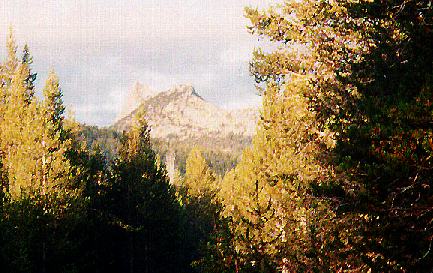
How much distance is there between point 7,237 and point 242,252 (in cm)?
1052

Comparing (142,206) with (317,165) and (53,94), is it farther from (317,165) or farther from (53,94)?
(317,165)

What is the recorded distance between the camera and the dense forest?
20.0 feet

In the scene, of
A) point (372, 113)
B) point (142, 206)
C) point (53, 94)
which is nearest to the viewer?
point (372, 113)

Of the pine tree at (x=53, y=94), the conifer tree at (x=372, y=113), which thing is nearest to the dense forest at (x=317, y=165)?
the conifer tree at (x=372, y=113)

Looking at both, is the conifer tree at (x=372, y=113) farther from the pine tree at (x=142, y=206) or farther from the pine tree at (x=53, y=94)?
the pine tree at (x=53, y=94)

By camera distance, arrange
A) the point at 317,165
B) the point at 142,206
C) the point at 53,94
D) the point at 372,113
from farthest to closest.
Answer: the point at 53,94
the point at 142,206
the point at 317,165
the point at 372,113

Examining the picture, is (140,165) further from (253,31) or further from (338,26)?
(338,26)

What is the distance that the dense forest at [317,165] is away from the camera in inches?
240

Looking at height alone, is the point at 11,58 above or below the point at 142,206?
above

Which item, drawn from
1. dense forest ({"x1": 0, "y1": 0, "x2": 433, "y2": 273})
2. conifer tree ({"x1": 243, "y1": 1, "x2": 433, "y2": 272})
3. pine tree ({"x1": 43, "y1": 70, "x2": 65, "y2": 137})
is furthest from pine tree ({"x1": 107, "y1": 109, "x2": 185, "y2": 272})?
conifer tree ({"x1": 243, "y1": 1, "x2": 433, "y2": 272})

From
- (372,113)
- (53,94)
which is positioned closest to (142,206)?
(53,94)

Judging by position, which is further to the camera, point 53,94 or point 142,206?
point 53,94

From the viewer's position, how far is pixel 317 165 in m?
12.4

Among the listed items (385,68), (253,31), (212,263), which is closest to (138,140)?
(253,31)
